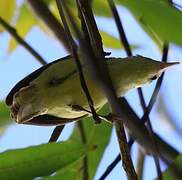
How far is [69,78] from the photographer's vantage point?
0.44m

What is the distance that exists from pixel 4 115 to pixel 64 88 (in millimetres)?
223

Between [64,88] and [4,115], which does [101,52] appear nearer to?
[64,88]

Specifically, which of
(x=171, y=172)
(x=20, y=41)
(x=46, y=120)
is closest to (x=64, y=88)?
(x=46, y=120)

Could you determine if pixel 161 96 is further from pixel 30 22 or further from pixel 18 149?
pixel 18 149

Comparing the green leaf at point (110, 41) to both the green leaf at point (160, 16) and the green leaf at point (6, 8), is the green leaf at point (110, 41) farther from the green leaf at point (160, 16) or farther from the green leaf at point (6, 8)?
the green leaf at point (160, 16)

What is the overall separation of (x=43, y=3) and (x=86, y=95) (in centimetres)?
41

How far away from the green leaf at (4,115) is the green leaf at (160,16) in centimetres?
24

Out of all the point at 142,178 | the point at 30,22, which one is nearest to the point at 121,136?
the point at 142,178

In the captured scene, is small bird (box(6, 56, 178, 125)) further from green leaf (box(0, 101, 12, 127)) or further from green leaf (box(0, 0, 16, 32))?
green leaf (box(0, 0, 16, 32))

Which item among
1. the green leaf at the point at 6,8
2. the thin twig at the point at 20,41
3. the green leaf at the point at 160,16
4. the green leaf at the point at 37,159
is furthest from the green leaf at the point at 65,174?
the green leaf at the point at 6,8

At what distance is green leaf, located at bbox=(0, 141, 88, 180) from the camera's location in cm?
45

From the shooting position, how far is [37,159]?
1.50ft

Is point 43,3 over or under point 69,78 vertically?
over

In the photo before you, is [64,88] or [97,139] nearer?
[64,88]
